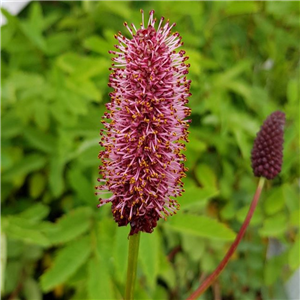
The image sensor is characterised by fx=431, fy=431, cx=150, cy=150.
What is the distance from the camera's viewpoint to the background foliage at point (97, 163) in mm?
1329

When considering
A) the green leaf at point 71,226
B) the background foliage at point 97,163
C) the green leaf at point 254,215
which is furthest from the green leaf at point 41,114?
the green leaf at point 254,215

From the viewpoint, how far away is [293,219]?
1.38m

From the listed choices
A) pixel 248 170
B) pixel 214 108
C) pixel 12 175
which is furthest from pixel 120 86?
pixel 248 170

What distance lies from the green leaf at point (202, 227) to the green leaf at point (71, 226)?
0.31 meters

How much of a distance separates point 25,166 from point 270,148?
99 centimetres

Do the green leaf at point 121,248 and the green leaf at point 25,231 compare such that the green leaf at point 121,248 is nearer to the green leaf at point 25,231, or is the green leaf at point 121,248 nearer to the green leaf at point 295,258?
the green leaf at point 25,231

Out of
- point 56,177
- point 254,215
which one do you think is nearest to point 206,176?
point 254,215

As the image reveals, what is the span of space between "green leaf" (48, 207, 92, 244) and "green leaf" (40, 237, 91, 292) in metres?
0.03

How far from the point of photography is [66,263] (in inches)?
50.9

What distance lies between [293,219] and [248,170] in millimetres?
439

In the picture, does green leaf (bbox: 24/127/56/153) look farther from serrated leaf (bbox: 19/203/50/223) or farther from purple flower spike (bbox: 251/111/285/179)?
purple flower spike (bbox: 251/111/285/179)

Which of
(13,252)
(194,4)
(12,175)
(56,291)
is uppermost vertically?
(194,4)

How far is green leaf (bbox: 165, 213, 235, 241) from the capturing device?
121 centimetres

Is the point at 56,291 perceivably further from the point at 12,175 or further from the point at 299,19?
the point at 299,19
